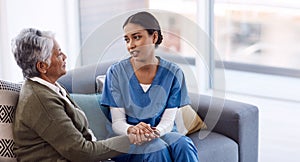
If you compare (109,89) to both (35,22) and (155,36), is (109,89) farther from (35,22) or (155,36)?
(35,22)

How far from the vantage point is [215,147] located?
293 centimetres

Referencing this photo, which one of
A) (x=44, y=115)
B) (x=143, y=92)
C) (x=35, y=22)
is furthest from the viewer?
(x=35, y=22)

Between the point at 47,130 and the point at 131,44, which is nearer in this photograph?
the point at 47,130

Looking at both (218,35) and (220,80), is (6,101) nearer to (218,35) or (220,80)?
(220,80)

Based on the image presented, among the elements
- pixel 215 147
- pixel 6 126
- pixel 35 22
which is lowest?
pixel 215 147

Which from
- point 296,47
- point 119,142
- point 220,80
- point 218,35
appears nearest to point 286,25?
point 296,47

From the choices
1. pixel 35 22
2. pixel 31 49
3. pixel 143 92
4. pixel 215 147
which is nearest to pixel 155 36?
pixel 143 92

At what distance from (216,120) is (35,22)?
173cm

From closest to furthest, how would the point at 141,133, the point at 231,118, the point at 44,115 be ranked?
the point at 44,115 → the point at 141,133 → the point at 231,118

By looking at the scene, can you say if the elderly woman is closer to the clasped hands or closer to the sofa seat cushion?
the clasped hands

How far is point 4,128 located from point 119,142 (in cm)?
45

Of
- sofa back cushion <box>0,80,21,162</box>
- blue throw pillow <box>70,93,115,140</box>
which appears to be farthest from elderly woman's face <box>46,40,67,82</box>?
blue throw pillow <box>70,93,115,140</box>

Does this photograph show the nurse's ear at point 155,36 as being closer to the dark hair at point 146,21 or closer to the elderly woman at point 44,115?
the dark hair at point 146,21

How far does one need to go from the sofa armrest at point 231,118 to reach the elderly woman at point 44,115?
2.39 feet
